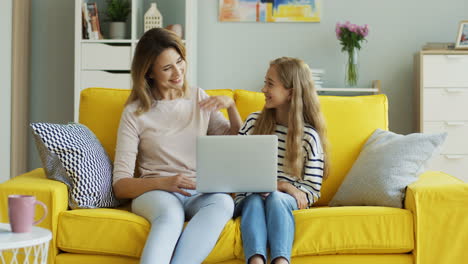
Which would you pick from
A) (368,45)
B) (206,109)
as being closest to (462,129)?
(368,45)

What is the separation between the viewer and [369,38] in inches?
175

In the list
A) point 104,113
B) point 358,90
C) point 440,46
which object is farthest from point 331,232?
point 440,46

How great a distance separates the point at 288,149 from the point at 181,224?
530 mm

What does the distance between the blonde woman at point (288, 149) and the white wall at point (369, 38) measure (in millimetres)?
2102

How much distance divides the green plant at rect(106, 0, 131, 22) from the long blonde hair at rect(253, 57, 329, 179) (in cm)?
213

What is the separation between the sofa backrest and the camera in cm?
258

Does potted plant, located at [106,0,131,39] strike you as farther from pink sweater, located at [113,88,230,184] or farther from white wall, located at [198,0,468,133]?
pink sweater, located at [113,88,230,184]

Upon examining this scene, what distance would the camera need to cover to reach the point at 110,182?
2.33m

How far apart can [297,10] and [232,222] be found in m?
2.67

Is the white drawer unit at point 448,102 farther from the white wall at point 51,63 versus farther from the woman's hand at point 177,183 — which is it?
the white wall at point 51,63

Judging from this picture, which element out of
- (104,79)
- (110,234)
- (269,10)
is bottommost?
(110,234)

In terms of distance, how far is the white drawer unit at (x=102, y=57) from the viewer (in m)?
4.21

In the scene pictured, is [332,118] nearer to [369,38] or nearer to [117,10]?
[369,38]

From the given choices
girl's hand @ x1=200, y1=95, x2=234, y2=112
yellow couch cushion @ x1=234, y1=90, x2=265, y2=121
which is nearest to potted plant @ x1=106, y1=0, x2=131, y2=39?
yellow couch cushion @ x1=234, y1=90, x2=265, y2=121
